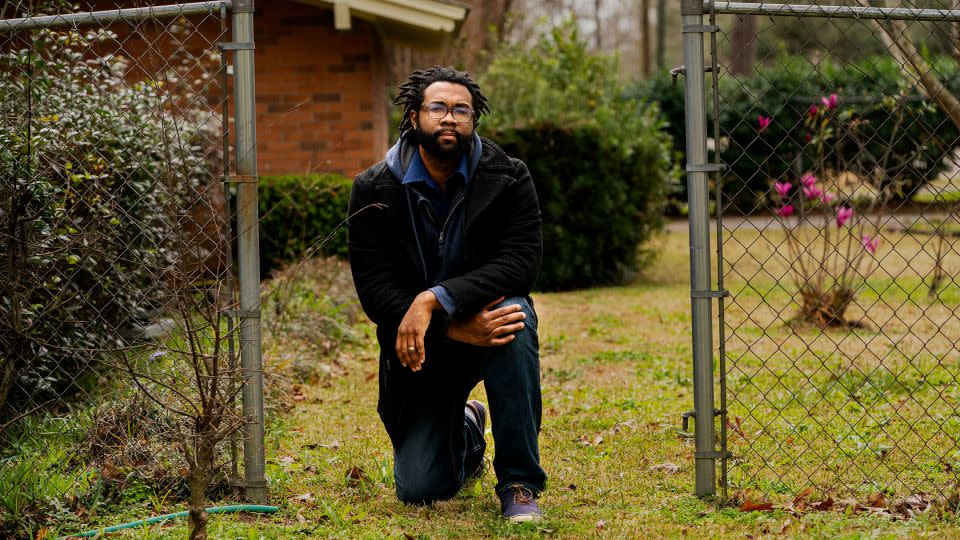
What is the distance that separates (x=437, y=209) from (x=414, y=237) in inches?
5.6

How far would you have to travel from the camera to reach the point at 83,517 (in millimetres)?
3641

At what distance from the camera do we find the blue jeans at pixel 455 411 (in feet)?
12.1

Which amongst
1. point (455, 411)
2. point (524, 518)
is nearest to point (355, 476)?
point (455, 411)

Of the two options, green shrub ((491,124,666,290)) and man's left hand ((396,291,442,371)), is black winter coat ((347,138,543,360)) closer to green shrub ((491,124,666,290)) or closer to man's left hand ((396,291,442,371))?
man's left hand ((396,291,442,371))

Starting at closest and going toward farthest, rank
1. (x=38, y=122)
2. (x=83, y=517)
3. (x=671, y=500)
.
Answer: (x=83, y=517)
(x=671, y=500)
(x=38, y=122)

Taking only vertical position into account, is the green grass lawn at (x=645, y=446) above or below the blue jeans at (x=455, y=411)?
below

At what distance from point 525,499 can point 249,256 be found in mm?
1290

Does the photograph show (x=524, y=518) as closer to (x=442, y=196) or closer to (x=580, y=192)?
(x=442, y=196)

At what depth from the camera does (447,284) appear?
3621 millimetres

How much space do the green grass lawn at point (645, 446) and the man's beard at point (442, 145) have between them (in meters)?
1.05

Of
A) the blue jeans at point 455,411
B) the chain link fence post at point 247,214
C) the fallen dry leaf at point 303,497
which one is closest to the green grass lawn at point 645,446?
the fallen dry leaf at point 303,497

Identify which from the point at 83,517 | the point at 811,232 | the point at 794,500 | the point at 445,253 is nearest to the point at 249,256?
the point at 445,253

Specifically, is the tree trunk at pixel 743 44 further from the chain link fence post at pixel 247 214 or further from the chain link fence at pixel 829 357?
the chain link fence post at pixel 247 214

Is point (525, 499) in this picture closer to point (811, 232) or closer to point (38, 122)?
point (38, 122)
